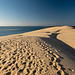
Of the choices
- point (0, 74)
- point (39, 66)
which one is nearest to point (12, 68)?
point (0, 74)

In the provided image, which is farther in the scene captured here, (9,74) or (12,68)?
(12,68)

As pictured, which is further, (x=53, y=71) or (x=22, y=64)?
(x=22, y=64)

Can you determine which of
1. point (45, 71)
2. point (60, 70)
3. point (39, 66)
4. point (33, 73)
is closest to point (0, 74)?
point (33, 73)

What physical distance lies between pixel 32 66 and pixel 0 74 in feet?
5.44

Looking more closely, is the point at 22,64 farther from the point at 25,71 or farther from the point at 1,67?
the point at 1,67

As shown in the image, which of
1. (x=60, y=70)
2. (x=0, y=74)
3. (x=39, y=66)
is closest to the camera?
(x=0, y=74)

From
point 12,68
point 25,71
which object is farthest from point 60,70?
point 12,68

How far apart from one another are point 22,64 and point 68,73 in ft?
8.67

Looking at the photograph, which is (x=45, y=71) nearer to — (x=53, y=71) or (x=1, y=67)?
(x=53, y=71)

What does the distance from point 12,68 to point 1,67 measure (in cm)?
68

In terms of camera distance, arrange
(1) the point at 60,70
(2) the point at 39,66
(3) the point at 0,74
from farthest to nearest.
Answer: (2) the point at 39,66 → (1) the point at 60,70 → (3) the point at 0,74

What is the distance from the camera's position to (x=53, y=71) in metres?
3.27

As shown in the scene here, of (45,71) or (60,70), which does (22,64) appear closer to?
(45,71)

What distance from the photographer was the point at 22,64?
3861 mm
